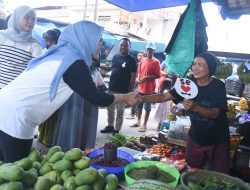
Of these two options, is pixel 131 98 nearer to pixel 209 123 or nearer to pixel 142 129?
pixel 209 123

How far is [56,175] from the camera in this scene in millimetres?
1503

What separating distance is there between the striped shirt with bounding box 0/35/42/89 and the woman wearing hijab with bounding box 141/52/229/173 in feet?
6.28

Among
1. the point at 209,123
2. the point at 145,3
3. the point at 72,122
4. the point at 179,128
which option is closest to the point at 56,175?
the point at 209,123

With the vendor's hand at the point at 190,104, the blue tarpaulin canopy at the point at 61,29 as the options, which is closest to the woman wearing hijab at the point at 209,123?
the vendor's hand at the point at 190,104

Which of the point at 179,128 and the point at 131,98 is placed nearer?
the point at 131,98

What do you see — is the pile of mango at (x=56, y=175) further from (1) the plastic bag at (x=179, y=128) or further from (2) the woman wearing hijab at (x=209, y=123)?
(1) the plastic bag at (x=179, y=128)

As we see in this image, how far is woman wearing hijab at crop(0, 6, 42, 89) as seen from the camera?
3.24 meters

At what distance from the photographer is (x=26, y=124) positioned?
2.06 meters

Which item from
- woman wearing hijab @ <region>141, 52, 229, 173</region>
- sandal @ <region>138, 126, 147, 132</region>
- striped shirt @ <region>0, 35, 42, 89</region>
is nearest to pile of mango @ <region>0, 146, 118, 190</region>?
woman wearing hijab @ <region>141, 52, 229, 173</region>

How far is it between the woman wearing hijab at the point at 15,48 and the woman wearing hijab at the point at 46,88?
4.11 feet

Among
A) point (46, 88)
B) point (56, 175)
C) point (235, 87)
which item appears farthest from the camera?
point (235, 87)

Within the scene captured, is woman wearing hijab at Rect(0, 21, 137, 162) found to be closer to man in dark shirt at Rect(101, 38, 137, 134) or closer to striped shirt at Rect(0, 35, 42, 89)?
striped shirt at Rect(0, 35, 42, 89)

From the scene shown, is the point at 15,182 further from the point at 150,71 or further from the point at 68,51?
the point at 150,71

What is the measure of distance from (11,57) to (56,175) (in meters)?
2.17
